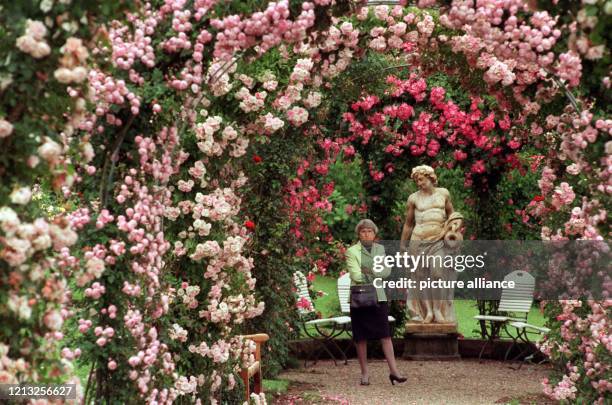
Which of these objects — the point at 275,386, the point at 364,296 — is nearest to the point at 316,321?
the point at 364,296

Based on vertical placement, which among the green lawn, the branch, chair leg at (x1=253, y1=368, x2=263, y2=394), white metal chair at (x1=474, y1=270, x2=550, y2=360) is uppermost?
the branch

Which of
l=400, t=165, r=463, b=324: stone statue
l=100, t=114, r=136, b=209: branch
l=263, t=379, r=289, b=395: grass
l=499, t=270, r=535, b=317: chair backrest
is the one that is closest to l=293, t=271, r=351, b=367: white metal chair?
l=400, t=165, r=463, b=324: stone statue

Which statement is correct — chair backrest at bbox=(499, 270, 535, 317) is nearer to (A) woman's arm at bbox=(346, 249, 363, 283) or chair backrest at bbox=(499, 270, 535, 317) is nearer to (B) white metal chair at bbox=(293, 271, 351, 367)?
(B) white metal chair at bbox=(293, 271, 351, 367)

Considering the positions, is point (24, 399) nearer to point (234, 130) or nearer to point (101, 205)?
point (101, 205)

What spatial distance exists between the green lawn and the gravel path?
1.32 meters

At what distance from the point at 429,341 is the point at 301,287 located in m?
1.54

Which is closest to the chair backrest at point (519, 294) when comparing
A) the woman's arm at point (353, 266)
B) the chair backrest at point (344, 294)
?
the chair backrest at point (344, 294)

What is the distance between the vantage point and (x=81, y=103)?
147 inches

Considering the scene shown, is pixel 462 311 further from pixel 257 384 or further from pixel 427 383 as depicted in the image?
pixel 257 384

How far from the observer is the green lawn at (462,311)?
13.3 meters

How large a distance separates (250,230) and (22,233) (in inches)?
216

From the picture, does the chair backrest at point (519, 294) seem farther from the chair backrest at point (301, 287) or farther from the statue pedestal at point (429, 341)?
the chair backrest at point (301, 287)

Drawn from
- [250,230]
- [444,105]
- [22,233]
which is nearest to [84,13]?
[22,233]

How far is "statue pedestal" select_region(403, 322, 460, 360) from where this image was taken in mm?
11375
